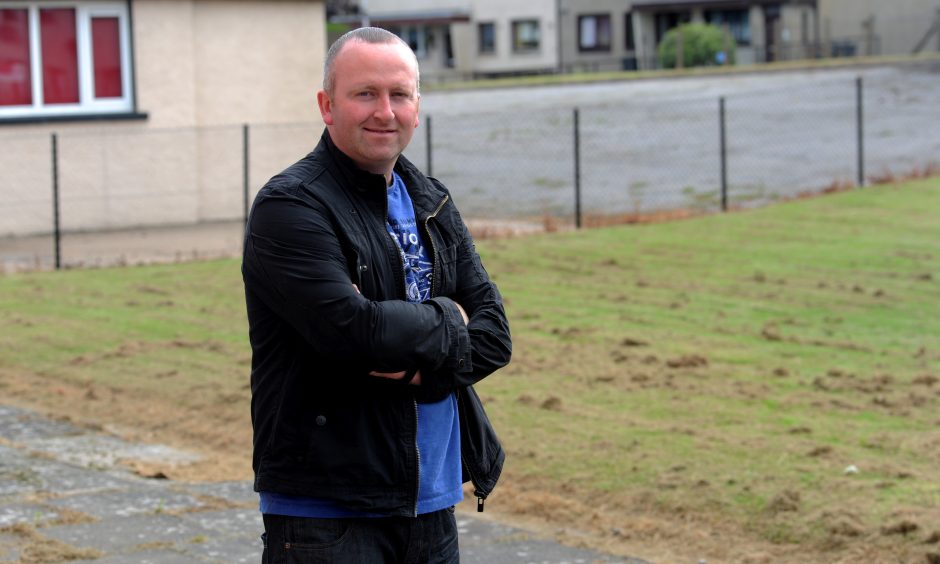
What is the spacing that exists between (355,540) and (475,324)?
2.05 feet

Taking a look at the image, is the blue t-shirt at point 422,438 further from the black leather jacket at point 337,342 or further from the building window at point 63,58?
the building window at point 63,58

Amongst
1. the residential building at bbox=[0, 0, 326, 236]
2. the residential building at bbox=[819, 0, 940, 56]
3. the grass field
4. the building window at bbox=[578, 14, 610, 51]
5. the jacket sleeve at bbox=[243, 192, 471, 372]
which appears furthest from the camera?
the building window at bbox=[578, 14, 610, 51]

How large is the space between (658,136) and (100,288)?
60.2ft

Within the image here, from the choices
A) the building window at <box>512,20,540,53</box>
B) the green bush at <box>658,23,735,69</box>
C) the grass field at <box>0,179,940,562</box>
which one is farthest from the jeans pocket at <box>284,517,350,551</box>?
the building window at <box>512,20,540,53</box>

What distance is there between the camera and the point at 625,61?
62219mm

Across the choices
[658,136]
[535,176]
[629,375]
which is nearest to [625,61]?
[658,136]

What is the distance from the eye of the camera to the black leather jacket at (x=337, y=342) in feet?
10.4

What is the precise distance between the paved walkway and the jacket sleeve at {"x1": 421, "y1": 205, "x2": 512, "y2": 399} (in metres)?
2.68

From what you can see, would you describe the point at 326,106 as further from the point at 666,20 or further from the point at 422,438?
the point at 666,20

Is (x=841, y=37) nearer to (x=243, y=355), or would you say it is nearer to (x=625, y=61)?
(x=625, y=61)

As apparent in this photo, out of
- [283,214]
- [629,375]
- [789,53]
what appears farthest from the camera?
[789,53]

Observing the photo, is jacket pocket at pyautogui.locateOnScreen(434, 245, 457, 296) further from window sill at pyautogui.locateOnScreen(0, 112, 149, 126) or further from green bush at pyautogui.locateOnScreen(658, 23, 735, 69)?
green bush at pyautogui.locateOnScreen(658, 23, 735, 69)

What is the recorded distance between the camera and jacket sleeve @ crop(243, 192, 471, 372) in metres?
3.16

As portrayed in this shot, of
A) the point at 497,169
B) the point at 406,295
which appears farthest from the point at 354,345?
the point at 497,169
